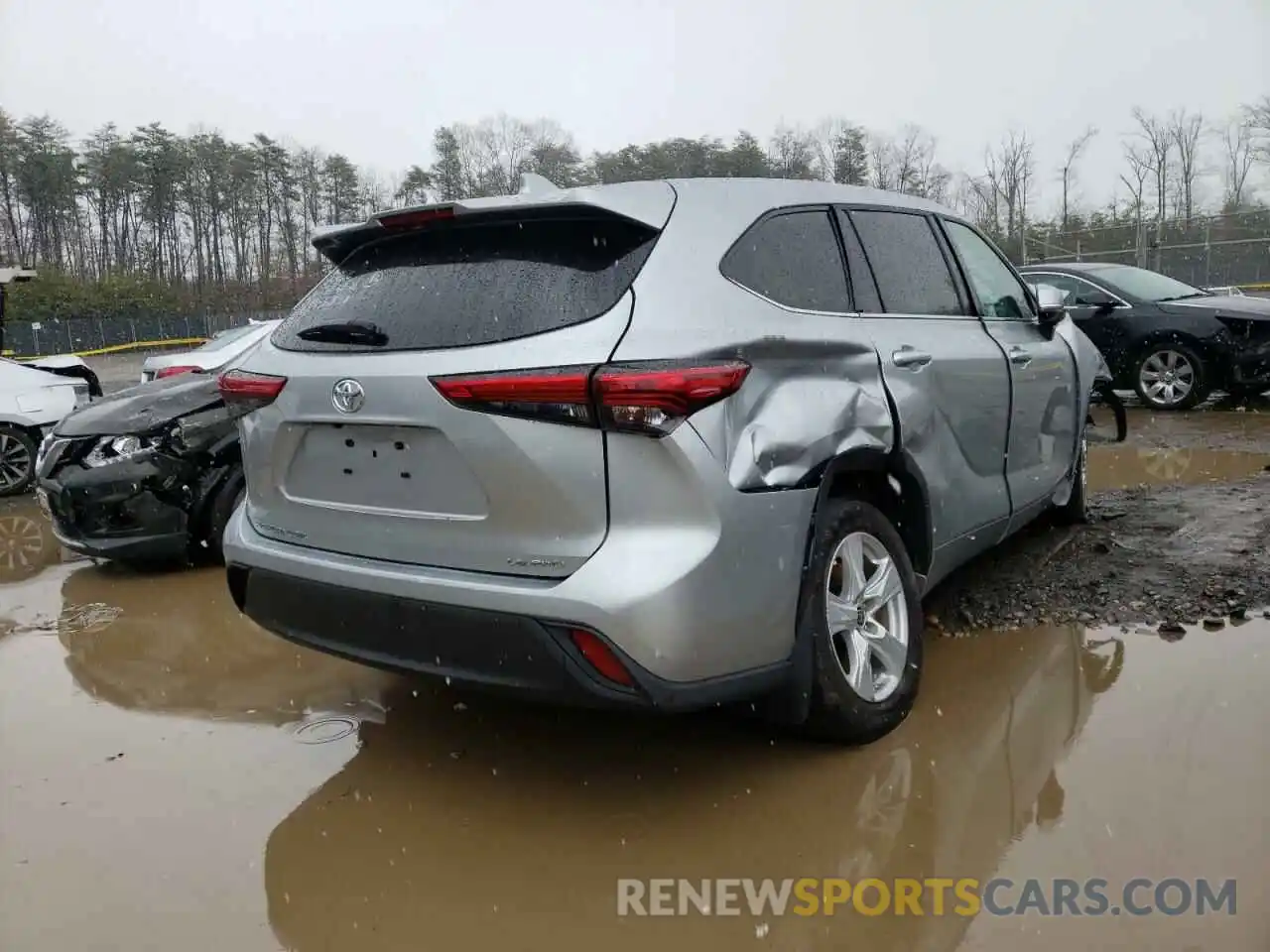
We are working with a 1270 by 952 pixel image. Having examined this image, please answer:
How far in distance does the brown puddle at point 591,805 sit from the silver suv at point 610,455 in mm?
352

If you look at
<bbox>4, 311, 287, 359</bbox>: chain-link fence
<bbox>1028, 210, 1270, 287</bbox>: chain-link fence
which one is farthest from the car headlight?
<bbox>4, 311, 287, 359</bbox>: chain-link fence

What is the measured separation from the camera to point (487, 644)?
247cm

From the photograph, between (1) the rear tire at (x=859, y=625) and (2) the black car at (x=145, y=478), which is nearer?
(1) the rear tire at (x=859, y=625)

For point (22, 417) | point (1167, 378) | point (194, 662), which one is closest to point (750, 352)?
point (194, 662)

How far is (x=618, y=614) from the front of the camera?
2.33 meters

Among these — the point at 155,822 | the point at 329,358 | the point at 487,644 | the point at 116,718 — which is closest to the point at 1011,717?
the point at 487,644

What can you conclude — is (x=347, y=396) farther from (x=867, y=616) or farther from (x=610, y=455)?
(x=867, y=616)

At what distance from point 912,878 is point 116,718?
289 cm

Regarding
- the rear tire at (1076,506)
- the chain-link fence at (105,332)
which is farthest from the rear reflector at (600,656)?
the chain-link fence at (105,332)

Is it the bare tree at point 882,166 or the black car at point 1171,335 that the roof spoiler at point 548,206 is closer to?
the black car at point 1171,335

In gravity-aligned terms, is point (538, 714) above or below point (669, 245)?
below

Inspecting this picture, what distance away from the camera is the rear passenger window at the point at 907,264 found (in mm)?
3465

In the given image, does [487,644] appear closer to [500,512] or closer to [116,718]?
[500,512]

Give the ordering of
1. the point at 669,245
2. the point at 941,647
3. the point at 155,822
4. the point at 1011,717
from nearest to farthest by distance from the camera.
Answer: the point at 669,245 → the point at 155,822 → the point at 1011,717 → the point at 941,647
